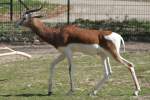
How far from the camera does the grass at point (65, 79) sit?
12.2 meters

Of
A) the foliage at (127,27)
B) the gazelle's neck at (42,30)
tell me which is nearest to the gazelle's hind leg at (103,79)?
the gazelle's neck at (42,30)

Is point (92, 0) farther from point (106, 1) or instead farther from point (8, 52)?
point (8, 52)

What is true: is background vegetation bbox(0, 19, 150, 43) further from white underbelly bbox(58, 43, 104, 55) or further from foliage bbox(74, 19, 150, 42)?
white underbelly bbox(58, 43, 104, 55)

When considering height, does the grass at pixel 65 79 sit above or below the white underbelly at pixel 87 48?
below

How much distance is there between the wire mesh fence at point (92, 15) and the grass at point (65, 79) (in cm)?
345

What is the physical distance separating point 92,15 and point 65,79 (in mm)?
10021

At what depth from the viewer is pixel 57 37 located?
12219 mm

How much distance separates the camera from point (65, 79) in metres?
14.2

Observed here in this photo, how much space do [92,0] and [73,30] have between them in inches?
530

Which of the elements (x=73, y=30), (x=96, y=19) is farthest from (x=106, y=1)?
(x=73, y=30)

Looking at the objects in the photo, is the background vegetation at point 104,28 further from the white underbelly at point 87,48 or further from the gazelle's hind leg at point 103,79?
the white underbelly at point 87,48

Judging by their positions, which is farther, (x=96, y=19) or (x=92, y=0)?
(x=92, y=0)

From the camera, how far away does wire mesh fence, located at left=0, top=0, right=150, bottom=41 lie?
70.4 ft

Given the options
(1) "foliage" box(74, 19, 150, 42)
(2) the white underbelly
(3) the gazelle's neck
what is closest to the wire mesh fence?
(1) "foliage" box(74, 19, 150, 42)
